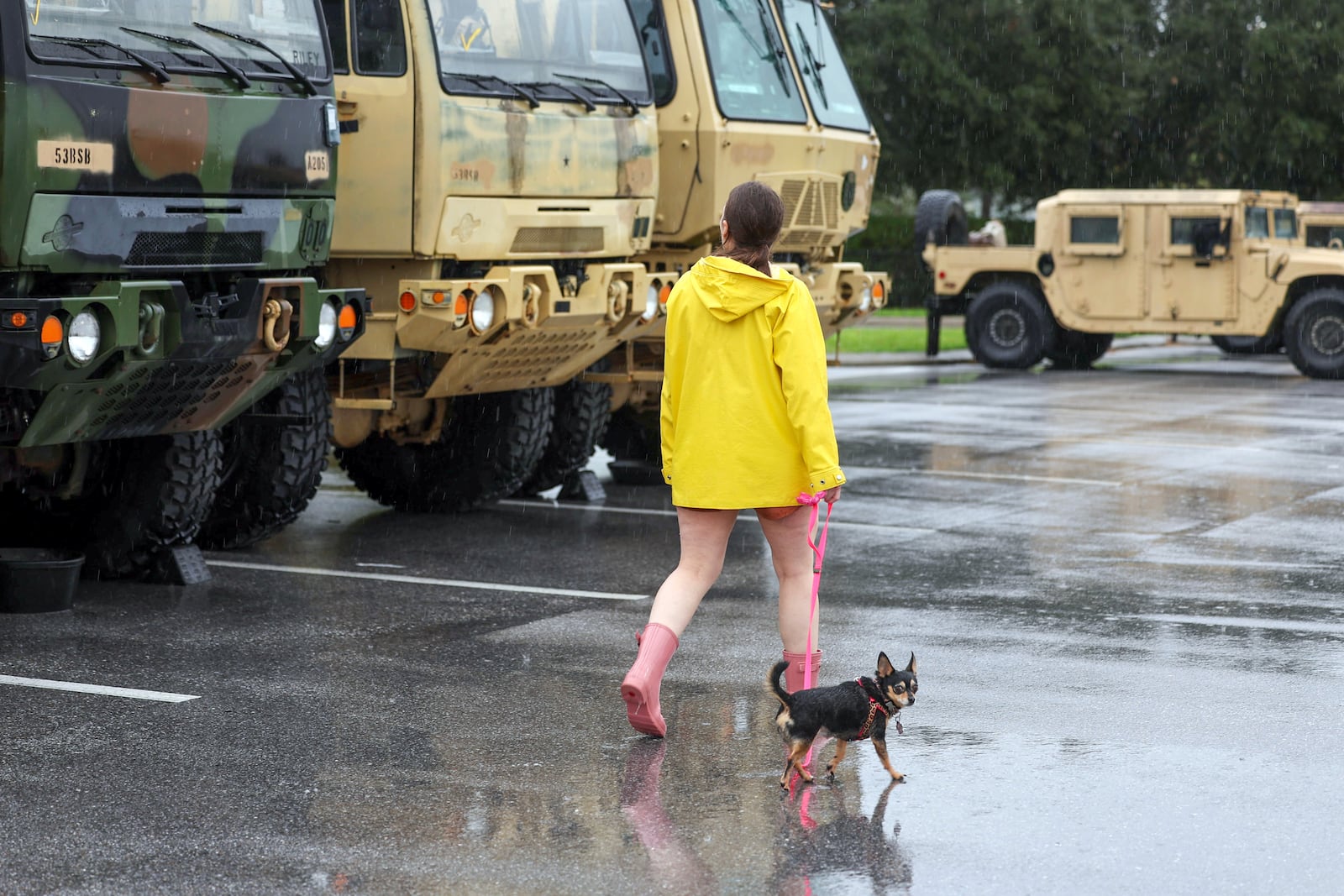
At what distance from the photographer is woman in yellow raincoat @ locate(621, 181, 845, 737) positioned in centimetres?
605

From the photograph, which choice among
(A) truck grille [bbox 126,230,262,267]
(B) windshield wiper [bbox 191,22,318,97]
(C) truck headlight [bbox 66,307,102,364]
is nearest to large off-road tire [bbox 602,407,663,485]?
(B) windshield wiper [bbox 191,22,318,97]

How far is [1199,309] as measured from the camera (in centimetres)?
2511

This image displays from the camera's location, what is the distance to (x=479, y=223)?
9.93 meters

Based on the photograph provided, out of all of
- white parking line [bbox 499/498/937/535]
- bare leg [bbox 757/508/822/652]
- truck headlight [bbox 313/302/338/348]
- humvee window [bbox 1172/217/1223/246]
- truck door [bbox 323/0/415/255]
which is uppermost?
truck door [bbox 323/0/415/255]

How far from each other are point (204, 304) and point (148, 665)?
1544mm

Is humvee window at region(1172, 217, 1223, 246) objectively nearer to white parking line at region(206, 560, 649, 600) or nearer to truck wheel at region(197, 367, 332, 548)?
truck wheel at region(197, 367, 332, 548)

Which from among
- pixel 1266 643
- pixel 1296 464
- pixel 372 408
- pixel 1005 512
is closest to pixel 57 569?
pixel 372 408

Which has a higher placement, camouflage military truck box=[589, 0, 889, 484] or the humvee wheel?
camouflage military truck box=[589, 0, 889, 484]

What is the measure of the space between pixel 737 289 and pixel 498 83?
4.26 m

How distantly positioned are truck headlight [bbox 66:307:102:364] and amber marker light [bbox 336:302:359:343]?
143cm

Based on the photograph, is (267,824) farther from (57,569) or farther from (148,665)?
(57,569)

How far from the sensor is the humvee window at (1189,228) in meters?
24.8

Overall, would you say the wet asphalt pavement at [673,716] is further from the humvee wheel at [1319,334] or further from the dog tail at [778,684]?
the humvee wheel at [1319,334]

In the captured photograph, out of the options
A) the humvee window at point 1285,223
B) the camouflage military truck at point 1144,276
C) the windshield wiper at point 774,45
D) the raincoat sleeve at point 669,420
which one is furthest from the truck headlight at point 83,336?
the humvee window at point 1285,223
